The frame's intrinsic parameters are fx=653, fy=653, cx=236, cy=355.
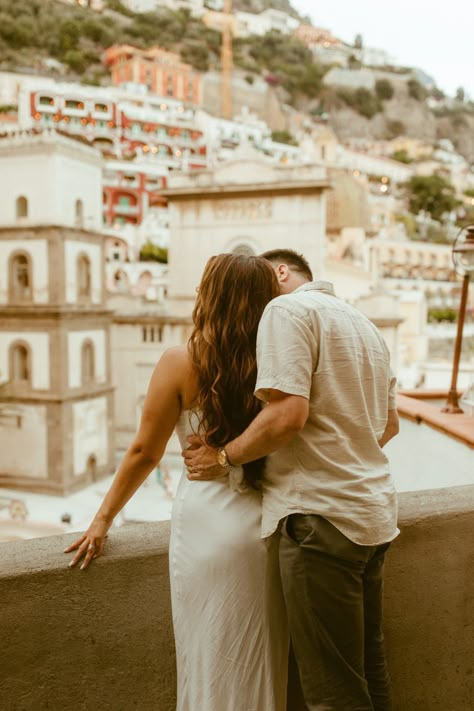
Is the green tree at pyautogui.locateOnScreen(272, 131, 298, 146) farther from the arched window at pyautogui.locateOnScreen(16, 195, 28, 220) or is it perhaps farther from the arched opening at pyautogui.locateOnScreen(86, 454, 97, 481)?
the arched opening at pyautogui.locateOnScreen(86, 454, 97, 481)

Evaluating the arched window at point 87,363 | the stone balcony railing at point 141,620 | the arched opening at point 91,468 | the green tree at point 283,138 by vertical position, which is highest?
the green tree at point 283,138

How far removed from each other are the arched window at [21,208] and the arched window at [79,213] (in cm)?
116

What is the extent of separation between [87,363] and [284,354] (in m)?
15.8

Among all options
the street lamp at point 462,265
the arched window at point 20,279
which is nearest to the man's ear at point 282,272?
the street lamp at point 462,265

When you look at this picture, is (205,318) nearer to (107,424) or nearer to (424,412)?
(424,412)

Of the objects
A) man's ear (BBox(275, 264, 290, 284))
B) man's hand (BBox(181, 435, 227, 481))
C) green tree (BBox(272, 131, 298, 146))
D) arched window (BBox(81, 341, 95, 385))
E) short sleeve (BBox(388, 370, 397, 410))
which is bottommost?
arched window (BBox(81, 341, 95, 385))

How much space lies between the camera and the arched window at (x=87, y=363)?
16.4 m

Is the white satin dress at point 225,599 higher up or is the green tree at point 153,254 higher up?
the white satin dress at point 225,599

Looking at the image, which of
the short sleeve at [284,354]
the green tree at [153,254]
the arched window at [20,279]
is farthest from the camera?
the green tree at [153,254]

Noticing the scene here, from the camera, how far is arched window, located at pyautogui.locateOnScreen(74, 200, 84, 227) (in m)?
16.0

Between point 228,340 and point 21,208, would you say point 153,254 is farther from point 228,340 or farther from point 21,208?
point 228,340

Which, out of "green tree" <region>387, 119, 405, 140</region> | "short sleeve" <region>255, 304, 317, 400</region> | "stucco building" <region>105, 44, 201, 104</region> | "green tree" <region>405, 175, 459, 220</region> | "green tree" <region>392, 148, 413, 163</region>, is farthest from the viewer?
"green tree" <region>387, 119, 405, 140</region>

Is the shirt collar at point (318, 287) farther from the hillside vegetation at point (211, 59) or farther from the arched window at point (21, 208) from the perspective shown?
the hillside vegetation at point (211, 59)

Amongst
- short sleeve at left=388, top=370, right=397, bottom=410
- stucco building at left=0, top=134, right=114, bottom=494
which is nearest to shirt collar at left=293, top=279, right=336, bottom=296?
short sleeve at left=388, top=370, right=397, bottom=410
